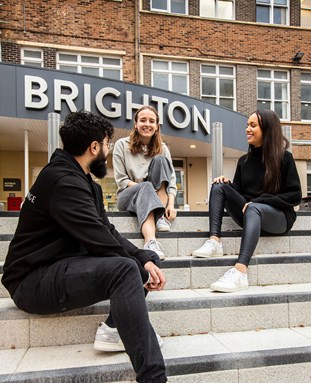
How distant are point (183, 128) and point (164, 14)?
5.05 meters

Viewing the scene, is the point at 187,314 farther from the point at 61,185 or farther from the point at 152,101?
the point at 152,101

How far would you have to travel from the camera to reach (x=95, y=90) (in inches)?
326

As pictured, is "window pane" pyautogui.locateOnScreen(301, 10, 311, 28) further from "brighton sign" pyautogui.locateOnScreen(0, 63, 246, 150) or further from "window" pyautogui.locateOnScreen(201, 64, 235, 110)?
"brighton sign" pyautogui.locateOnScreen(0, 63, 246, 150)

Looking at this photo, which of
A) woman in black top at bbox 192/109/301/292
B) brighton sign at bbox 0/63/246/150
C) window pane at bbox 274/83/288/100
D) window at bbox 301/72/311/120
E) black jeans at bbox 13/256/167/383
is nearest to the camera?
black jeans at bbox 13/256/167/383

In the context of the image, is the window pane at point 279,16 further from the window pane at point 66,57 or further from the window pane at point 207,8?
the window pane at point 66,57

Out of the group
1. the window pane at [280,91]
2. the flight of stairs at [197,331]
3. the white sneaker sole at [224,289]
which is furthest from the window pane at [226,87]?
the white sneaker sole at [224,289]

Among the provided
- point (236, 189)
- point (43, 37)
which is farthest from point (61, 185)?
point (43, 37)

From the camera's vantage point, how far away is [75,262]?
1626 mm

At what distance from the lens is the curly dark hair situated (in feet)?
5.81

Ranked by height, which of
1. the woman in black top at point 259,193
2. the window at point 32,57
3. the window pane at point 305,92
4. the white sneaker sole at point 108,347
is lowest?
the white sneaker sole at point 108,347

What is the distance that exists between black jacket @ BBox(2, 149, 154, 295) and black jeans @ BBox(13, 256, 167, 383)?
0.18ft

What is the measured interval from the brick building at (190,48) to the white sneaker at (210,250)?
8.13m

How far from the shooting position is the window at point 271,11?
41.8ft

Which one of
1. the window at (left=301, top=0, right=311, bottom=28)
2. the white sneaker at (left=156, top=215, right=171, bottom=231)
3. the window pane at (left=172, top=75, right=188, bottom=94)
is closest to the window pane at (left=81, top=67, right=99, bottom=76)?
the window pane at (left=172, top=75, right=188, bottom=94)
